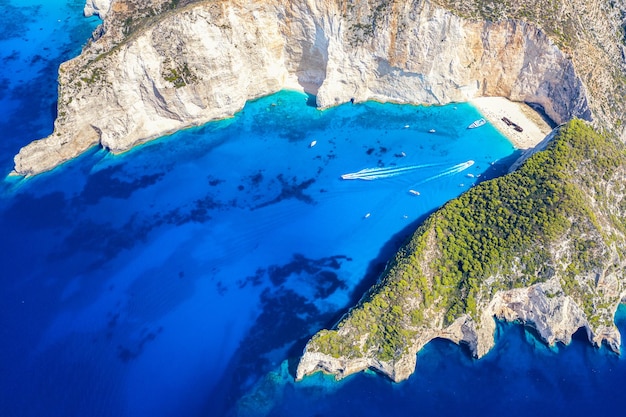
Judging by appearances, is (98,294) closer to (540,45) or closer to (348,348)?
(348,348)

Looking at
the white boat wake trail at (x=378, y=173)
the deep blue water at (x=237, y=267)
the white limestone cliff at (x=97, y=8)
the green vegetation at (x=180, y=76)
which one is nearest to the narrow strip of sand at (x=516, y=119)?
the deep blue water at (x=237, y=267)

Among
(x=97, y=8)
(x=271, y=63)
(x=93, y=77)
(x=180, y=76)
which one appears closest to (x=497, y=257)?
(x=271, y=63)

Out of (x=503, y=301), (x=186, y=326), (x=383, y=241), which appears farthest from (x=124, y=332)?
(x=503, y=301)

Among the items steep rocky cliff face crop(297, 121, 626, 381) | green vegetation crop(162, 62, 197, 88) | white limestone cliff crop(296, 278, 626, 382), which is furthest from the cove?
green vegetation crop(162, 62, 197, 88)

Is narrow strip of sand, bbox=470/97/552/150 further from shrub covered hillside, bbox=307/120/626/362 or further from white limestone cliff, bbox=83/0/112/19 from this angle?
white limestone cliff, bbox=83/0/112/19

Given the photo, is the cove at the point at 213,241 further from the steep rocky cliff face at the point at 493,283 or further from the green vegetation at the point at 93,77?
the green vegetation at the point at 93,77

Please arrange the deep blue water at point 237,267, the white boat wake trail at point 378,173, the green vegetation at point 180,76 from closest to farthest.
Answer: the deep blue water at point 237,267 < the white boat wake trail at point 378,173 < the green vegetation at point 180,76
